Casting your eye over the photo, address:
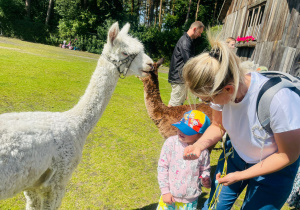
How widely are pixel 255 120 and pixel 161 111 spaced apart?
2024 millimetres

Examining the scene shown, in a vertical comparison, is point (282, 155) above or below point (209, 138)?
above

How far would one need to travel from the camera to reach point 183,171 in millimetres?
2025

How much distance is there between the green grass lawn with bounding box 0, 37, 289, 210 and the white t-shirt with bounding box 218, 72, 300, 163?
5.58ft

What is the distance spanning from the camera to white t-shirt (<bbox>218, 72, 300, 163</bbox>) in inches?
45.6

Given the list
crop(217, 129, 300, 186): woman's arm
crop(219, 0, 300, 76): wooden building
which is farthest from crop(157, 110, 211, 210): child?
crop(219, 0, 300, 76): wooden building

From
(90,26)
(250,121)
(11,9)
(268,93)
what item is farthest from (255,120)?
(11,9)

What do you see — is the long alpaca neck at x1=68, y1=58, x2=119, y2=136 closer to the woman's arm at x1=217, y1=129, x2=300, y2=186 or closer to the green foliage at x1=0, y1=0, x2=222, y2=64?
the woman's arm at x1=217, y1=129, x2=300, y2=186

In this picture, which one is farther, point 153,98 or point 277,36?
point 277,36

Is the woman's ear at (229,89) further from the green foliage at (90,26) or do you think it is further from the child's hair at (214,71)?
the green foliage at (90,26)

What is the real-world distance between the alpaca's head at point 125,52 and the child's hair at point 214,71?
3.28 feet

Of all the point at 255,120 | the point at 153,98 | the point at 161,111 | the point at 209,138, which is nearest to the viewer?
the point at 255,120

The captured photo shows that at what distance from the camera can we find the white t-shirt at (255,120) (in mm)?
1158

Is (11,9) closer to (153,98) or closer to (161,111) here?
(153,98)

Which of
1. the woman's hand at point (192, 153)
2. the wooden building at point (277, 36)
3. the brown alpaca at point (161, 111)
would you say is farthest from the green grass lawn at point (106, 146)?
the wooden building at point (277, 36)
